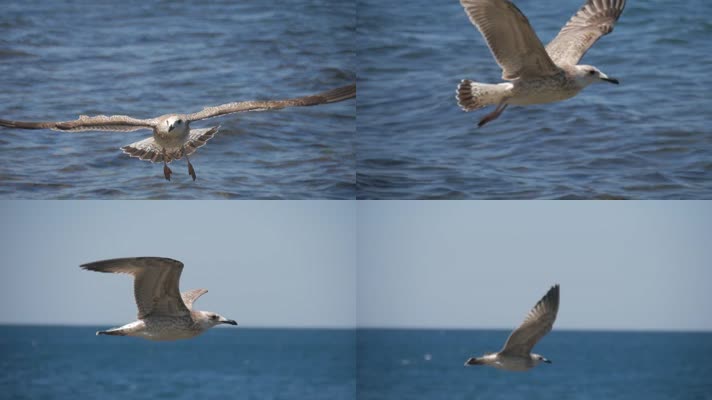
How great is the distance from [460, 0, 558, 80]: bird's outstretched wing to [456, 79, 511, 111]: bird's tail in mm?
72

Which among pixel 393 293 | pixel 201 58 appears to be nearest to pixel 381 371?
pixel 393 293

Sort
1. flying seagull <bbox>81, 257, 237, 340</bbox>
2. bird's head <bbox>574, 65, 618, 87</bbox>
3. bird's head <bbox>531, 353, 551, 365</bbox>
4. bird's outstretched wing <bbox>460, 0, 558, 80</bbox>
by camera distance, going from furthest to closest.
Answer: bird's head <bbox>531, 353, 551, 365</bbox>
flying seagull <bbox>81, 257, 237, 340</bbox>
bird's head <bbox>574, 65, 618, 87</bbox>
bird's outstretched wing <bbox>460, 0, 558, 80</bbox>

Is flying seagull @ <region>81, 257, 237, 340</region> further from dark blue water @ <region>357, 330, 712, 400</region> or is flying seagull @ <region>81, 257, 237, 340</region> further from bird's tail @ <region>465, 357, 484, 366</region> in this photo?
bird's tail @ <region>465, 357, 484, 366</region>

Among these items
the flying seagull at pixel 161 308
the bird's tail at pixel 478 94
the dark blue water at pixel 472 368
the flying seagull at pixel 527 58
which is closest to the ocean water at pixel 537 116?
the flying seagull at pixel 527 58

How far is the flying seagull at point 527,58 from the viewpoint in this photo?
502cm

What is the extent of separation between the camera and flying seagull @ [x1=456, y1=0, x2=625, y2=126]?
502 cm

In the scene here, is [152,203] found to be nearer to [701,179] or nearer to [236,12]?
[236,12]

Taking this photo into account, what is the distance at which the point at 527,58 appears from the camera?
519cm

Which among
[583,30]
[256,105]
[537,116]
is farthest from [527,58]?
[256,105]

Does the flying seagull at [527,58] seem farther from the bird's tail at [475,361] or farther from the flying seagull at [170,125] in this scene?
the bird's tail at [475,361]

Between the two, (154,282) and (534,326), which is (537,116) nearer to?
(534,326)

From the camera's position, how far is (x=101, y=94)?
6.32 metres

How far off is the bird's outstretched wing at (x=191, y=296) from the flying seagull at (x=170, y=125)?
0.63 m

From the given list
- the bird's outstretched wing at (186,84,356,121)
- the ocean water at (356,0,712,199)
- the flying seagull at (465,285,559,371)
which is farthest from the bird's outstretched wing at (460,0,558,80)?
the flying seagull at (465,285,559,371)
